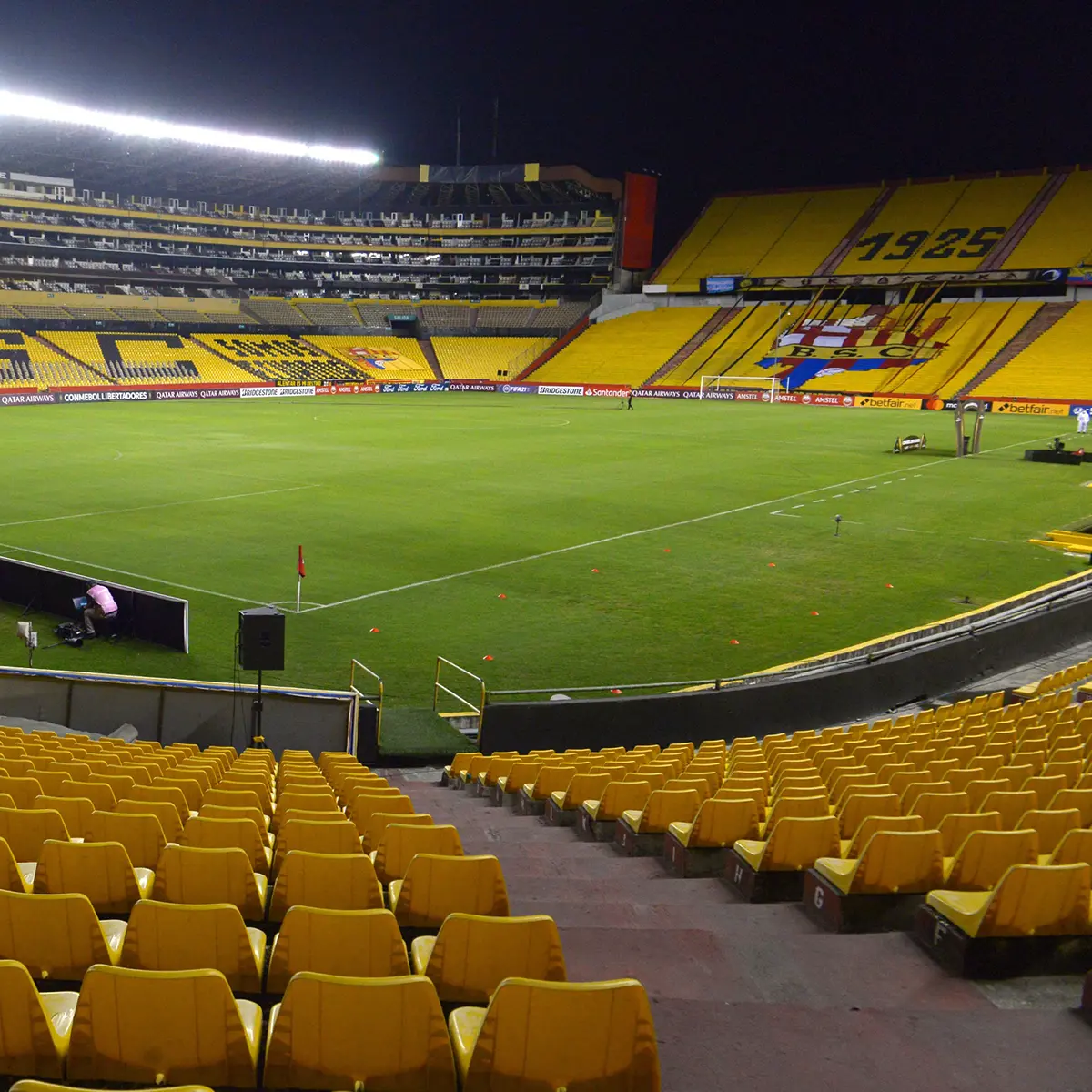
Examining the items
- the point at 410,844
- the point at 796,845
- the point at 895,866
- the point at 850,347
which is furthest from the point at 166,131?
the point at 895,866

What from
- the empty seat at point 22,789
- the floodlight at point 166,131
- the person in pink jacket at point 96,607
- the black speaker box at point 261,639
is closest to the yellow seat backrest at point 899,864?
the empty seat at point 22,789

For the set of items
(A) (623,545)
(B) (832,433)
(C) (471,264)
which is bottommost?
(A) (623,545)

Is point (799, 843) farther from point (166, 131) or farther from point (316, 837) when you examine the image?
point (166, 131)

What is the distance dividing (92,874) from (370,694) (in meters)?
11.1

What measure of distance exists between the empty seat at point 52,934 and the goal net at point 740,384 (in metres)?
79.8

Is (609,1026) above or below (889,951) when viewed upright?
above

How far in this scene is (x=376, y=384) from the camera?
9125 cm

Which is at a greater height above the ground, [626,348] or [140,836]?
[626,348]

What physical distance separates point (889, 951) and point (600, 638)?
1413 centimetres

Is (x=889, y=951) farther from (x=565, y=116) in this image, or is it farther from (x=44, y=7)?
(x=565, y=116)

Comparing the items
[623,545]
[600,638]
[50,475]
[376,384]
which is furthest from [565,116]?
[600,638]

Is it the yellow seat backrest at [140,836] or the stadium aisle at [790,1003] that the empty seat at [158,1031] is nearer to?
the stadium aisle at [790,1003]

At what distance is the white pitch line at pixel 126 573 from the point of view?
21.7 meters

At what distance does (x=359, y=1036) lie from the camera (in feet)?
12.1
